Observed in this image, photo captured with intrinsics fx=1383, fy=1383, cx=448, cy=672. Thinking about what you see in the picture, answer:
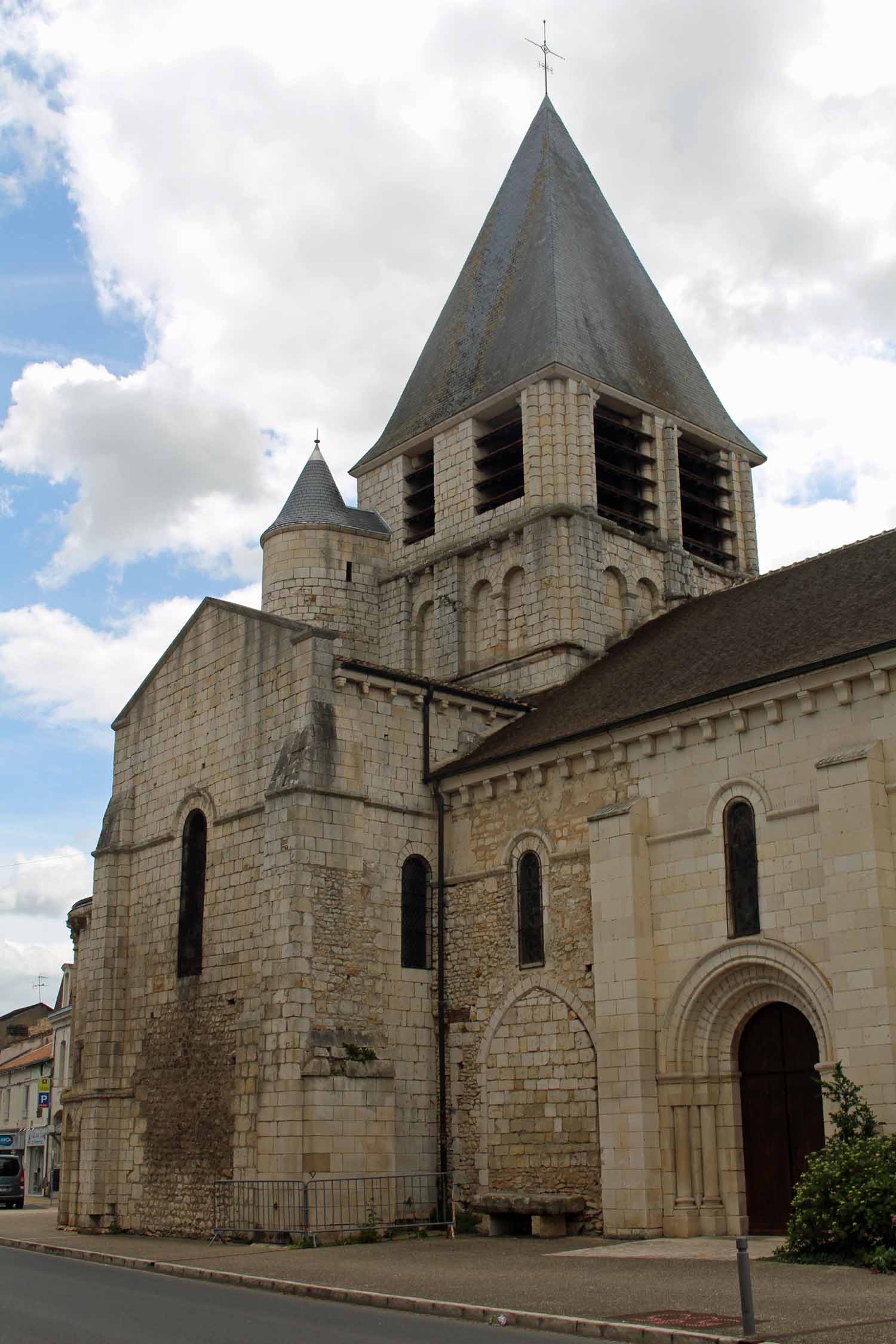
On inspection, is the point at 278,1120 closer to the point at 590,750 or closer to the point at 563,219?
the point at 590,750

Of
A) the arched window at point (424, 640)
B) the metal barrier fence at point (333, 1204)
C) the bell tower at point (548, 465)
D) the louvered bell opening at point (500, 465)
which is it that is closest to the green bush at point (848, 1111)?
the metal barrier fence at point (333, 1204)

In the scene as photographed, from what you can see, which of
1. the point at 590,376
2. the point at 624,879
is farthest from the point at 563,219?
the point at 624,879

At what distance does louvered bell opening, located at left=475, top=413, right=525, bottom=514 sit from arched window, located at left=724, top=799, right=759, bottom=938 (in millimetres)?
12351

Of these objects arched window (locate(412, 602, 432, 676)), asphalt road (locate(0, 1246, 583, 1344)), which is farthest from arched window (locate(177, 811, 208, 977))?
asphalt road (locate(0, 1246, 583, 1344))

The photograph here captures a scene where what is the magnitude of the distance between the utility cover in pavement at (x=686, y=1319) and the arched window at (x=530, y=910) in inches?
399

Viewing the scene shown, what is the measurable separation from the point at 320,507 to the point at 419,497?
2536 mm

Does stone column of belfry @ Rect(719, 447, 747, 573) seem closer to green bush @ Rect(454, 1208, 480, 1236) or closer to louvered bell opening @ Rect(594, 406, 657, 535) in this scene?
louvered bell opening @ Rect(594, 406, 657, 535)

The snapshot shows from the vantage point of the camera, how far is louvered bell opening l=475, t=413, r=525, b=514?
1190 inches

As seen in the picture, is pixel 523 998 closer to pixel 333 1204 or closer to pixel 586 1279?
pixel 333 1204

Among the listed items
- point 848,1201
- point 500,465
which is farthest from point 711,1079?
point 500,465

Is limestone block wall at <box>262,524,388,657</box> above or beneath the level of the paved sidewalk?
above

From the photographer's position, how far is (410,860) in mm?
23438

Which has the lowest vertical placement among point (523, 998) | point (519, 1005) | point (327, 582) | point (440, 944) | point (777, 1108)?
point (777, 1108)

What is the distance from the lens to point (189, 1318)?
39.9 ft
